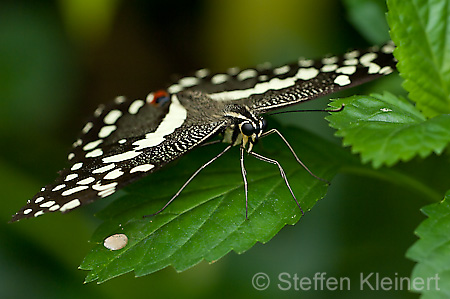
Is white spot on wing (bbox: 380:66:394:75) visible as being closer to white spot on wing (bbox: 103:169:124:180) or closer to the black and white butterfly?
the black and white butterfly

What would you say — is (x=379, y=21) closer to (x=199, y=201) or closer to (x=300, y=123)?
(x=300, y=123)

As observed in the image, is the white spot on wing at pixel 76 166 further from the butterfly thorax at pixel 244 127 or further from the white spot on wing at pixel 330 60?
the white spot on wing at pixel 330 60

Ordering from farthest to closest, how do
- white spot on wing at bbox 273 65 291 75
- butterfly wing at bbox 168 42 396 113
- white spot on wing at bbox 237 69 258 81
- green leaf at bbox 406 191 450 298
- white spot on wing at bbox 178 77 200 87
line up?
white spot on wing at bbox 178 77 200 87
white spot on wing at bbox 237 69 258 81
white spot on wing at bbox 273 65 291 75
butterfly wing at bbox 168 42 396 113
green leaf at bbox 406 191 450 298

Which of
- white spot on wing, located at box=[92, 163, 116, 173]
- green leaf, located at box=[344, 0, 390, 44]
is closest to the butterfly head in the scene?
white spot on wing, located at box=[92, 163, 116, 173]

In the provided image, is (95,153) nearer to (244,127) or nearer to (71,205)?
(71,205)

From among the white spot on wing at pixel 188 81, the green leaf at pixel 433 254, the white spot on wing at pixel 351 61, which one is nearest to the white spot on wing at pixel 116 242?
the green leaf at pixel 433 254

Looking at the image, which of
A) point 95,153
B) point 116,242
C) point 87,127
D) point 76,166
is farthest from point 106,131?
point 116,242
